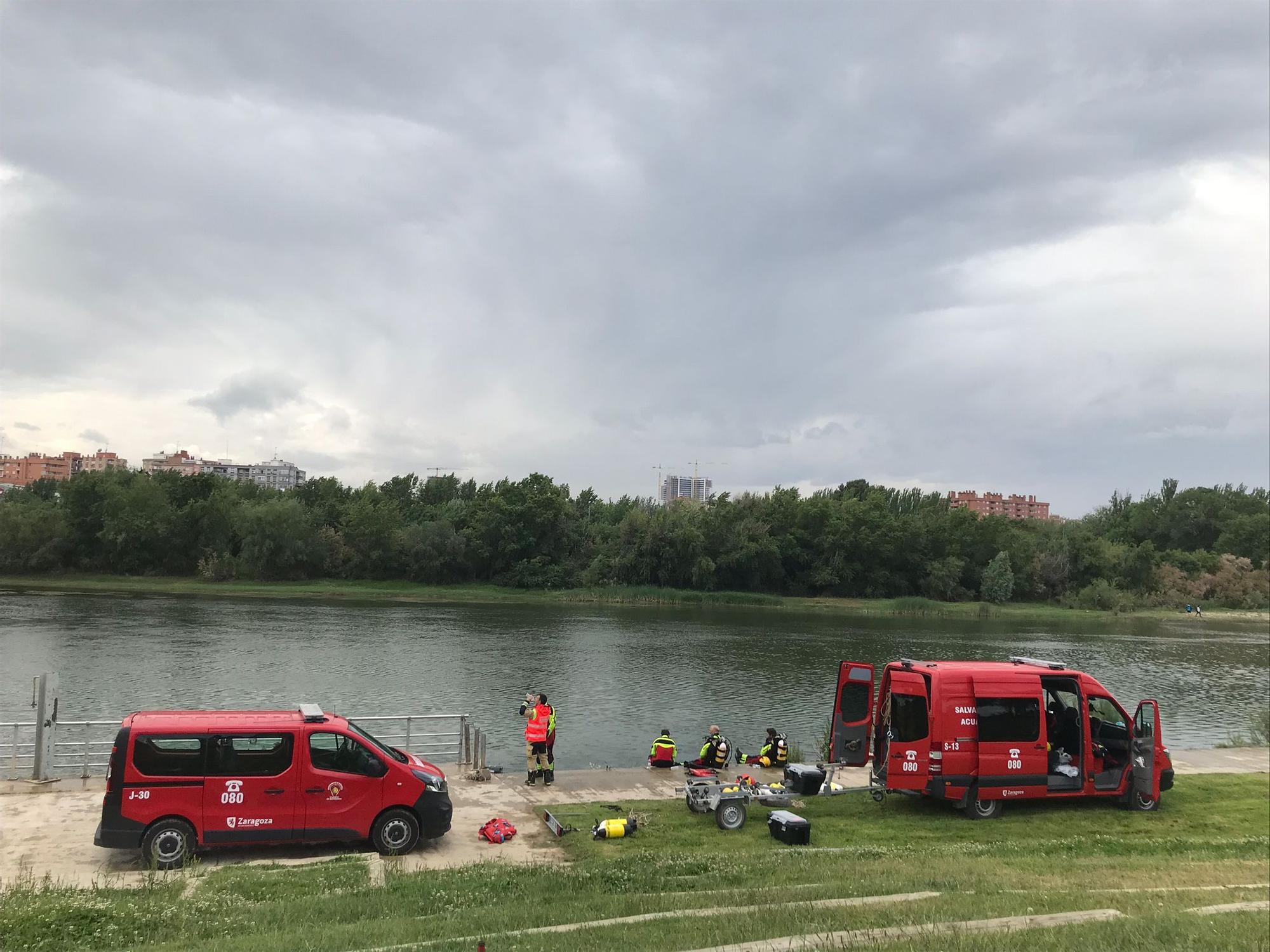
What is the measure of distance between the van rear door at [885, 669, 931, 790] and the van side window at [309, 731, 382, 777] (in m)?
9.05

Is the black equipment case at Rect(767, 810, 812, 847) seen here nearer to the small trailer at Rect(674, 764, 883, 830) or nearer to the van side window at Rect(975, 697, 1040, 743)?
the small trailer at Rect(674, 764, 883, 830)

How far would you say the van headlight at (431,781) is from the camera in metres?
13.4

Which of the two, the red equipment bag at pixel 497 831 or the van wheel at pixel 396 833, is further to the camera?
the red equipment bag at pixel 497 831

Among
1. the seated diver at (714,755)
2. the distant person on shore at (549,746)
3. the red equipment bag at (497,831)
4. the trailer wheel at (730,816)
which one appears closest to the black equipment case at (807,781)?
the trailer wheel at (730,816)

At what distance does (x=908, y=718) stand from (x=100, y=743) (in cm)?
1425

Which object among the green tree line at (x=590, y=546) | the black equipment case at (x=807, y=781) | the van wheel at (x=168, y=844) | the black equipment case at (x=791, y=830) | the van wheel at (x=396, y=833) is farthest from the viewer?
the green tree line at (x=590, y=546)

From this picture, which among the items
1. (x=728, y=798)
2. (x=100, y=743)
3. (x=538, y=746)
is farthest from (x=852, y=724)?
(x=100, y=743)

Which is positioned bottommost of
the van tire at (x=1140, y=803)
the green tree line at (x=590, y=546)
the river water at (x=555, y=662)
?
the river water at (x=555, y=662)

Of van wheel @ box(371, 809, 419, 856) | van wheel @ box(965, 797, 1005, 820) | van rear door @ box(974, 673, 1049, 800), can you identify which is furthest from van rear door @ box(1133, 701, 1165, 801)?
van wheel @ box(371, 809, 419, 856)

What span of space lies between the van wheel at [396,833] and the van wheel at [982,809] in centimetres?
973

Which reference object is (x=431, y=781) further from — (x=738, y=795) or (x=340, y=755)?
(x=738, y=795)

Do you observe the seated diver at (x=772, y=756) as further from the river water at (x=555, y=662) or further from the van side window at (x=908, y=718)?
the river water at (x=555, y=662)

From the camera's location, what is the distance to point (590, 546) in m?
109

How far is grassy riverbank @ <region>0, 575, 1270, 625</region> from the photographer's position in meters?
90.6
